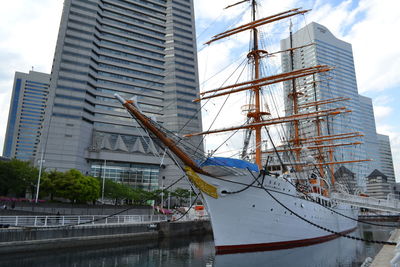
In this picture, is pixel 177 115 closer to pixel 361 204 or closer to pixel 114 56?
pixel 114 56

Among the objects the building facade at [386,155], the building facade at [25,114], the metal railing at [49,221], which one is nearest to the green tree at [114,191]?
the metal railing at [49,221]

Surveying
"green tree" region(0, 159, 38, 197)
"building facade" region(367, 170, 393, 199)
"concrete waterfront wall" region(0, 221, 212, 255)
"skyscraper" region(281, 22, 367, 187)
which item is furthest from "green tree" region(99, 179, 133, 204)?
"building facade" region(367, 170, 393, 199)

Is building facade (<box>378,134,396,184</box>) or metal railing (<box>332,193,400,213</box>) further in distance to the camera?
building facade (<box>378,134,396,184</box>)

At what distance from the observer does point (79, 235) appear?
62.3ft

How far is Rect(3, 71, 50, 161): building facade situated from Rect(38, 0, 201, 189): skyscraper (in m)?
86.4

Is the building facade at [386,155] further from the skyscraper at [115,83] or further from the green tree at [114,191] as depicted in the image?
the green tree at [114,191]

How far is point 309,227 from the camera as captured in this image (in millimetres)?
21328

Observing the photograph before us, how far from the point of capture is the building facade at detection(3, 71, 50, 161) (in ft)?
459

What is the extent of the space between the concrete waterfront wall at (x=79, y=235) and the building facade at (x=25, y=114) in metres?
136

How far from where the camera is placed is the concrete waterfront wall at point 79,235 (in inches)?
613

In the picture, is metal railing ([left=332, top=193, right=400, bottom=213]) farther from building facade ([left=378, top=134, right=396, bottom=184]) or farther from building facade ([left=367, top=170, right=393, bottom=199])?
building facade ([left=378, top=134, right=396, bottom=184])

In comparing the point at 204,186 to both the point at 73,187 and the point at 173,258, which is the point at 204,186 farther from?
the point at 73,187

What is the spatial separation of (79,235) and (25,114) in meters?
150

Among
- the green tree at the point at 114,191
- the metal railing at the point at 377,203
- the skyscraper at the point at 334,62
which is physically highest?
the skyscraper at the point at 334,62
